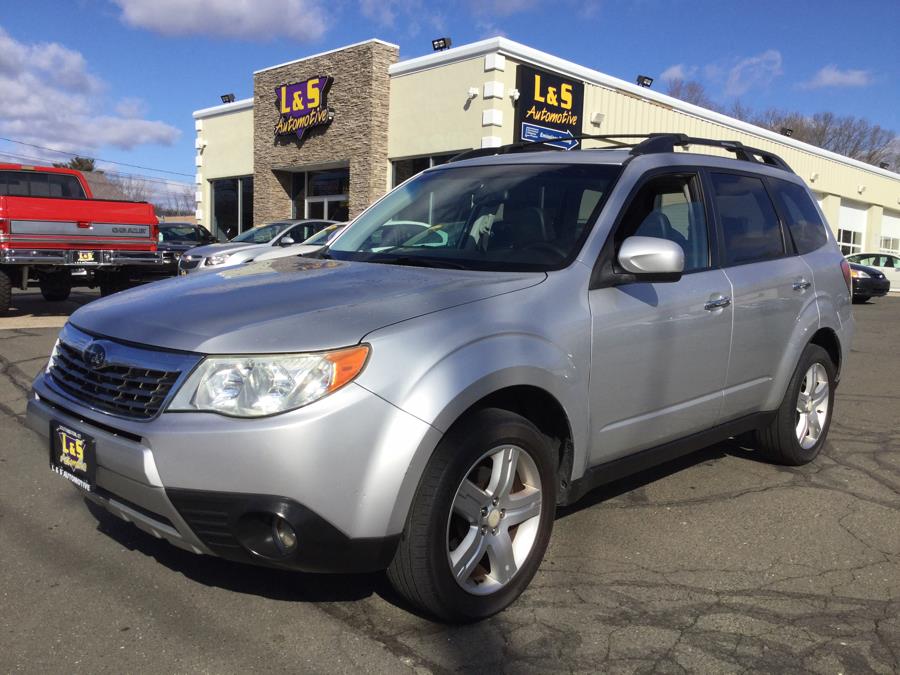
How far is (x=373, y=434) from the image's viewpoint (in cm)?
247

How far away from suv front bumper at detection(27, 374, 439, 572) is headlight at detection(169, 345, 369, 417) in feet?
0.12

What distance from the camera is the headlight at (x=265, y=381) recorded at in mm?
2457

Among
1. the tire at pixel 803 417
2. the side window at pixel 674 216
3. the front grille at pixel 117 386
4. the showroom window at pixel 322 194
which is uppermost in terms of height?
the showroom window at pixel 322 194

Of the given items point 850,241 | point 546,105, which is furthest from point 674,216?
point 850,241

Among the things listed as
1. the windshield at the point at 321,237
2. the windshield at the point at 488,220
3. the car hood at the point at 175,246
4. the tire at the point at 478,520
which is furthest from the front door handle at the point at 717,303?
the car hood at the point at 175,246

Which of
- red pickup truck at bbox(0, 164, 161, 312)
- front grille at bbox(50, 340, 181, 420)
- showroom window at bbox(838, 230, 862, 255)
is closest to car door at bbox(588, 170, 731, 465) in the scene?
front grille at bbox(50, 340, 181, 420)

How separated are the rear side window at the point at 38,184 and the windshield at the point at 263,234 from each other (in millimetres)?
2964

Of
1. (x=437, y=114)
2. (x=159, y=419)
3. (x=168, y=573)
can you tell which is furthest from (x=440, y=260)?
(x=437, y=114)

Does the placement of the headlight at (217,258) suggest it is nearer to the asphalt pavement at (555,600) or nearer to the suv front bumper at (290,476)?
the asphalt pavement at (555,600)

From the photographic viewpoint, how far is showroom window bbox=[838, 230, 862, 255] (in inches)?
1355

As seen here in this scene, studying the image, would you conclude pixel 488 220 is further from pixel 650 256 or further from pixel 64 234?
pixel 64 234

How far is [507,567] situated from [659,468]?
215 centimetres

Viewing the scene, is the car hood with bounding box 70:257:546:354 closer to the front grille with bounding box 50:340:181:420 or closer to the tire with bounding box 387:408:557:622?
the front grille with bounding box 50:340:181:420

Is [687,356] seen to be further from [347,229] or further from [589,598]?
[347,229]
